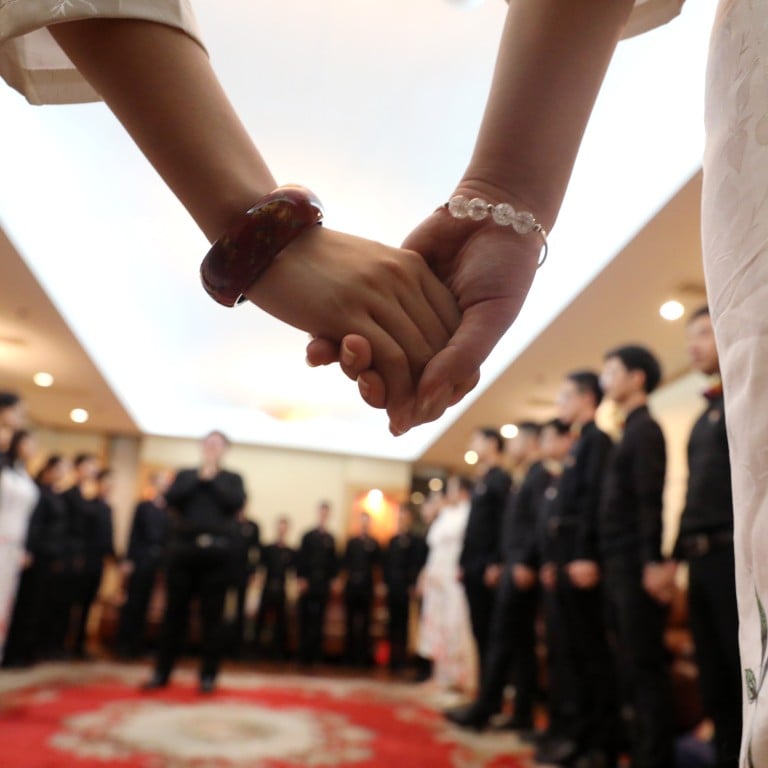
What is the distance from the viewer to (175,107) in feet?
1.69

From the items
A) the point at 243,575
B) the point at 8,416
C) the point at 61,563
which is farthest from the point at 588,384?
the point at 243,575

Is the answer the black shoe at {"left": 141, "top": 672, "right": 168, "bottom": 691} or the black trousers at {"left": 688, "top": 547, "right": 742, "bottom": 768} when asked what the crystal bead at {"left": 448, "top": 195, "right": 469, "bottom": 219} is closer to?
the black trousers at {"left": 688, "top": 547, "right": 742, "bottom": 768}

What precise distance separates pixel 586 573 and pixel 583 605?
0.18m

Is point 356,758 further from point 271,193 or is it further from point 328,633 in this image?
point 328,633

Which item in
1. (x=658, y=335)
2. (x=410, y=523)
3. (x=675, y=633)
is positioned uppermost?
(x=658, y=335)

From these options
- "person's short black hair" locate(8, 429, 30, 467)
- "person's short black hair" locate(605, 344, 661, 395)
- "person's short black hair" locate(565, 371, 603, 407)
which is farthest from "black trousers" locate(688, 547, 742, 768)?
"person's short black hair" locate(8, 429, 30, 467)

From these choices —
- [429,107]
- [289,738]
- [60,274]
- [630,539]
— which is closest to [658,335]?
[429,107]

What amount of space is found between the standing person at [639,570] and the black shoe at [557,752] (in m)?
0.28

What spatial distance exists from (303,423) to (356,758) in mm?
7151

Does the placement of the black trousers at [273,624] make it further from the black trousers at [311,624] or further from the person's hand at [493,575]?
the person's hand at [493,575]

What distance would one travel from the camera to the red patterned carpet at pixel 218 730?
7.20 feet

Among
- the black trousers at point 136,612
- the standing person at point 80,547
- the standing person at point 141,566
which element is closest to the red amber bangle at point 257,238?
the standing person at point 80,547

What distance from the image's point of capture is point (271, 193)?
1.78 ft

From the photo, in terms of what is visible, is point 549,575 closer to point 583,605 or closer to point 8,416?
point 583,605
